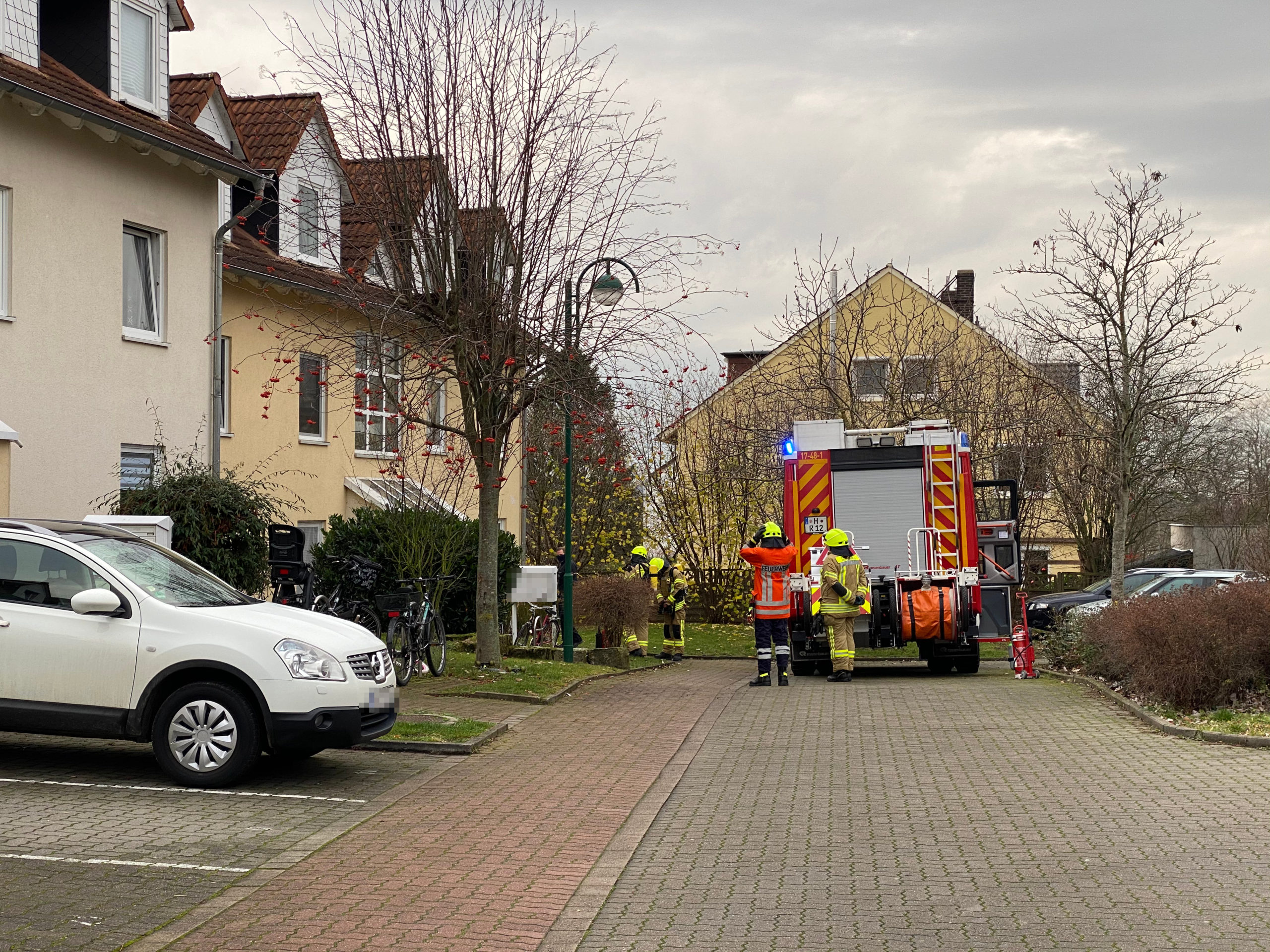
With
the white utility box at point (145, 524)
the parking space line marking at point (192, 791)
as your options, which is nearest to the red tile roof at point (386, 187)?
the white utility box at point (145, 524)

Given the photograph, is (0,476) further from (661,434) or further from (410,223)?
(661,434)

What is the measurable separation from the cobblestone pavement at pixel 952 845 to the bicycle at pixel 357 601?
485cm

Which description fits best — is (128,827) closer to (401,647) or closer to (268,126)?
(401,647)

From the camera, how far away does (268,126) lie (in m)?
24.8

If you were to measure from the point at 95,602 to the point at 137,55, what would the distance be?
12807 mm

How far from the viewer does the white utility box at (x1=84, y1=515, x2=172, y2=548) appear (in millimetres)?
13672

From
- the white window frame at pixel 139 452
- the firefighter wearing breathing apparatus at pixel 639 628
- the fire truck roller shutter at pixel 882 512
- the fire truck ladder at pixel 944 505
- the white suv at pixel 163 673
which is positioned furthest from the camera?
the firefighter wearing breathing apparatus at pixel 639 628

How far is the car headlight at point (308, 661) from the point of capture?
8797mm

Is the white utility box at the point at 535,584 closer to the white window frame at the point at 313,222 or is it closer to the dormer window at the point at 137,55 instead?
the white window frame at the point at 313,222

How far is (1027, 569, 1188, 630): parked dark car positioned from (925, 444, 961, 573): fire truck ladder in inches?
364

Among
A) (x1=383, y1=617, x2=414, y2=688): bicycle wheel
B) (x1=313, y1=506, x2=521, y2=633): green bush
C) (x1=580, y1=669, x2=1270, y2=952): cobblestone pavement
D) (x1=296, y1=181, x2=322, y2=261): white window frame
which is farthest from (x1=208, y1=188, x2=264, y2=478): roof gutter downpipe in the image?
(x1=580, y1=669, x2=1270, y2=952): cobblestone pavement

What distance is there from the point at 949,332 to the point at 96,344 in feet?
57.3

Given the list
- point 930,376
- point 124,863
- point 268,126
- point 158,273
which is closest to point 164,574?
point 124,863

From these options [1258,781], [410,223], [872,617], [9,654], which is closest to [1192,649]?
[1258,781]
